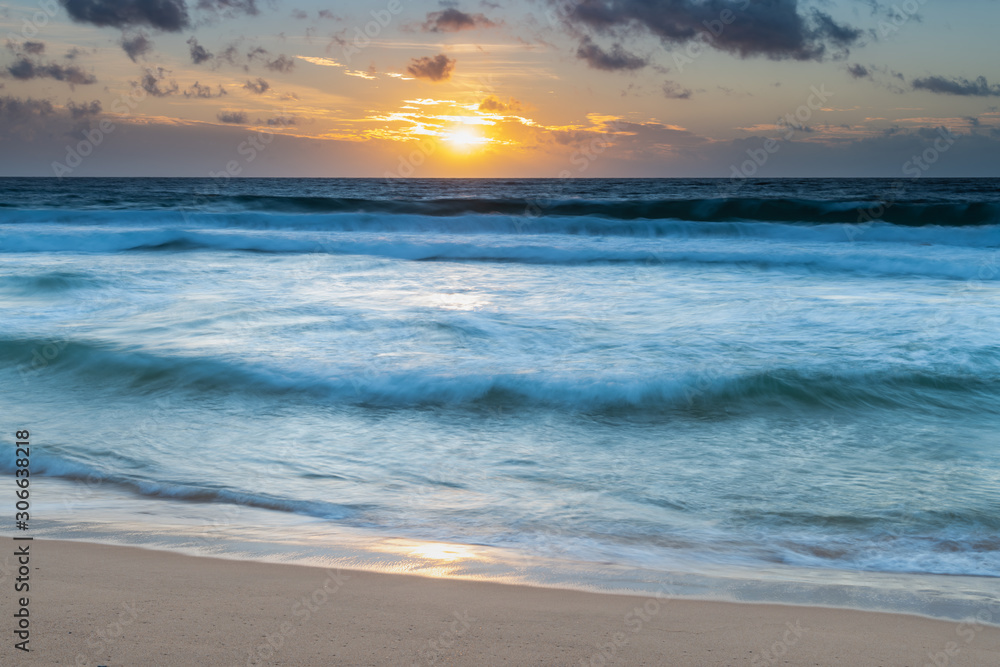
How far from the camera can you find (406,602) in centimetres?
236

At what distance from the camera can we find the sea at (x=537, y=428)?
3.02 metres

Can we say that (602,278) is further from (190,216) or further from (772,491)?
(190,216)

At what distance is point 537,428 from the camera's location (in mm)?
4941

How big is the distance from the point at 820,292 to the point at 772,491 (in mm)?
8267

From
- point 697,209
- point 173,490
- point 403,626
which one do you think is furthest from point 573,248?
point 403,626

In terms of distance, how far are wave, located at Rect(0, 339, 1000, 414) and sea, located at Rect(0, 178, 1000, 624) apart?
0.09ft

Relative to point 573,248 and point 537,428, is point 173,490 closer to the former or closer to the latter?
point 537,428

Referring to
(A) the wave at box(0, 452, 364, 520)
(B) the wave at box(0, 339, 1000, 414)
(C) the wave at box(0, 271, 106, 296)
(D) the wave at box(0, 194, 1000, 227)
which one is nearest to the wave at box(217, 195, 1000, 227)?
(D) the wave at box(0, 194, 1000, 227)

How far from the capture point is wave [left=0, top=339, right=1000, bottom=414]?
546 centimetres

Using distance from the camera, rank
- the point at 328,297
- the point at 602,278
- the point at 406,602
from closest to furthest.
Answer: the point at 406,602, the point at 328,297, the point at 602,278

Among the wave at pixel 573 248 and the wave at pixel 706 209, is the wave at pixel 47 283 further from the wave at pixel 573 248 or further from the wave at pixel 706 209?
the wave at pixel 706 209

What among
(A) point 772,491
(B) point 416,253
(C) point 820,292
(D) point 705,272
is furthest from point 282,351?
(B) point 416,253

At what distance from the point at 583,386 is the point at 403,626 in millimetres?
3737

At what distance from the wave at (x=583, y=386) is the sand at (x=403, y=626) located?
9.71 ft
